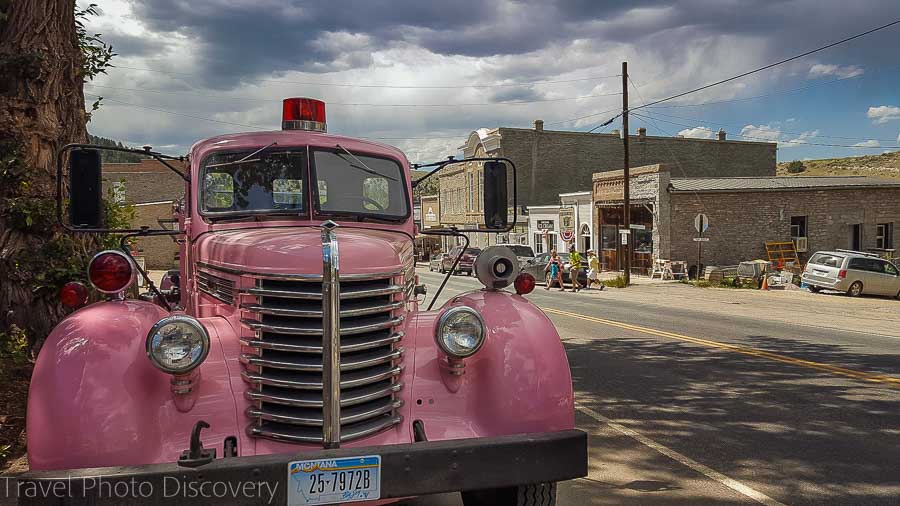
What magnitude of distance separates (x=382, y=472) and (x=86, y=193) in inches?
111

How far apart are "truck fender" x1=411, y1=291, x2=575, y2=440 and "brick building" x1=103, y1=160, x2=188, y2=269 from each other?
131ft

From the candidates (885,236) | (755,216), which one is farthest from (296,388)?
→ (885,236)

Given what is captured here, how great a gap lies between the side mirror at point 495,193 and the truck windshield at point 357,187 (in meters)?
0.69

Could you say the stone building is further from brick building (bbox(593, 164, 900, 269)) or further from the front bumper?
the front bumper

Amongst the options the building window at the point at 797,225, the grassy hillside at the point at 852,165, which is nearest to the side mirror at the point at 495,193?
the building window at the point at 797,225

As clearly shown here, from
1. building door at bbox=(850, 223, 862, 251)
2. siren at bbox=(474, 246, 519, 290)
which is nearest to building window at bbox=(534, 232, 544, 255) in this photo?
building door at bbox=(850, 223, 862, 251)

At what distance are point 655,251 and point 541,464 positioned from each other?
99.5ft

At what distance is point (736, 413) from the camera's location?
7.12m

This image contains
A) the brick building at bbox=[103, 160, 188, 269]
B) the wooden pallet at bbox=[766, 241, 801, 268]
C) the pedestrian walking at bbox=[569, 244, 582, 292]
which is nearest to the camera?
the pedestrian walking at bbox=[569, 244, 582, 292]

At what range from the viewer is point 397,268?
13.6 ft

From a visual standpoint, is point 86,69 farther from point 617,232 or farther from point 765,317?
point 617,232

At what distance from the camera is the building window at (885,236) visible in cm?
3388

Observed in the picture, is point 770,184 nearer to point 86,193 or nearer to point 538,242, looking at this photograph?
point 538,242

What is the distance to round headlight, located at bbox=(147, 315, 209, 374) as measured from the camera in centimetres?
350
